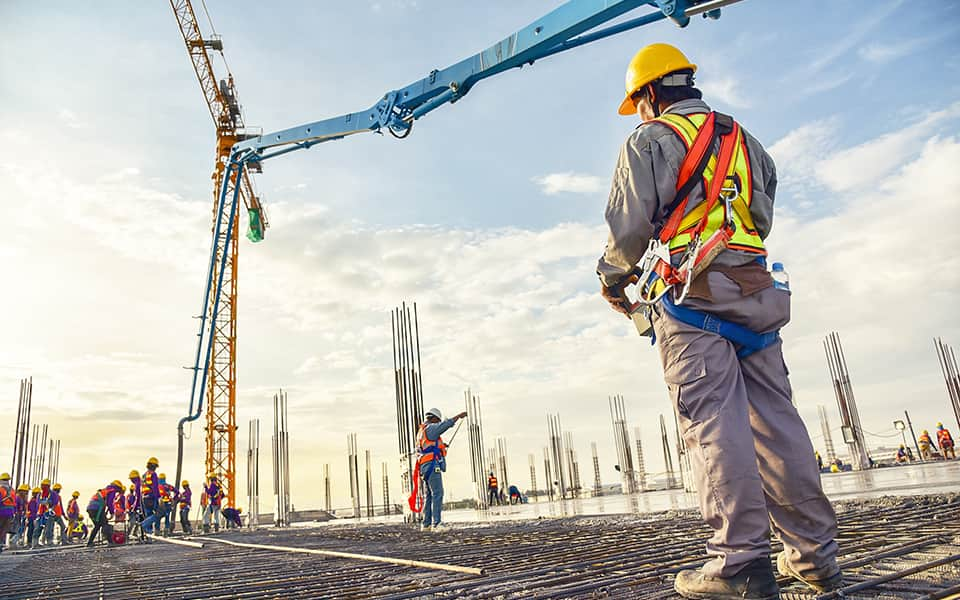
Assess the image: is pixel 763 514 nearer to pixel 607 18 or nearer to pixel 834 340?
pixel 607 18

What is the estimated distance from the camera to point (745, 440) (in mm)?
1899

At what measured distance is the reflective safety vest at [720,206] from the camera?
2.10 meters

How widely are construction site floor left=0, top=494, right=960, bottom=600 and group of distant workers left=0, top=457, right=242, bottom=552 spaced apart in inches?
355

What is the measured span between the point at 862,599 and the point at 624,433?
23.9m

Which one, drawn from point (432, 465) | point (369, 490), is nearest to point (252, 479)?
point (369, 490)

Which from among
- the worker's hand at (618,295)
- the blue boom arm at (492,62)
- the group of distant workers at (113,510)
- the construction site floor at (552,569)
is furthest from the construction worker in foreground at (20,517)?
the worker's hand at (618,295)

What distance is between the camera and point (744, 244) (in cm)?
211

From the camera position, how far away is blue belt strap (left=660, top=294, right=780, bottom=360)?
2.02 metres

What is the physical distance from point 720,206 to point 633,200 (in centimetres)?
29

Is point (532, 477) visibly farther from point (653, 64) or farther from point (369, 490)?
point (653, 64)

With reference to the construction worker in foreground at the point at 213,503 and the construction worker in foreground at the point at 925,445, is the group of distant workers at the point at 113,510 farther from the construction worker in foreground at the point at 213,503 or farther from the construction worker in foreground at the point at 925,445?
the construction worker in foreground at the point at 925,445

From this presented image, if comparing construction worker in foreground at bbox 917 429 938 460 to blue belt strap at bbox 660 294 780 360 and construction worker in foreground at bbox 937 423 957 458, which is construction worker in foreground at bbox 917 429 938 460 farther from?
blue belt strap at bbox 660 294 780 360

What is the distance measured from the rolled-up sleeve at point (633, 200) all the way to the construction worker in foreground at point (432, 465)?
5.61 m

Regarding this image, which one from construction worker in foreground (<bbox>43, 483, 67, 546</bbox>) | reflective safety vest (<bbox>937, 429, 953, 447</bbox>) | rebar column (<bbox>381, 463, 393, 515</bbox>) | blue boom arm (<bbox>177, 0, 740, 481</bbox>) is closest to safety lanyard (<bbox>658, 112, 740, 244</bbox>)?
blue boom arm (<bbox>177, 0, 740, 481</bbox>)
